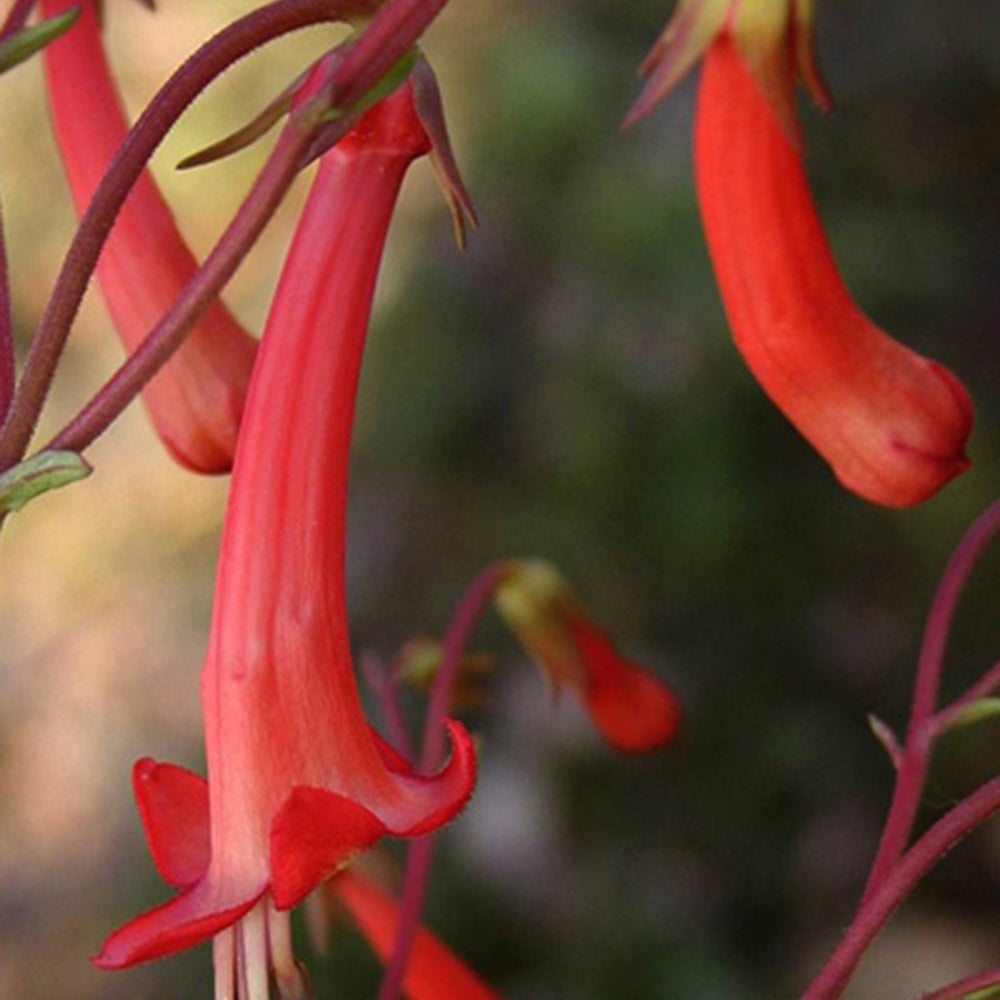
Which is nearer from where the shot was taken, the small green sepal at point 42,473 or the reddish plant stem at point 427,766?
the small green sepal at point 42,473

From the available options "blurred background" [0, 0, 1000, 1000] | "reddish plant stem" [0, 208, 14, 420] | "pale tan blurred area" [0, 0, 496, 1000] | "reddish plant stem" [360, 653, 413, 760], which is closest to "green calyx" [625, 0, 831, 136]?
"reddish plant stem" [0, 208, 14, 420]

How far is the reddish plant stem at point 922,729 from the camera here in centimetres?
92

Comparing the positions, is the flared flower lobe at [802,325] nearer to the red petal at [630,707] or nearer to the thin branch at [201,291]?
the thin branch at [201,291]

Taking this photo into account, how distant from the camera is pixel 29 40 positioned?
72cm

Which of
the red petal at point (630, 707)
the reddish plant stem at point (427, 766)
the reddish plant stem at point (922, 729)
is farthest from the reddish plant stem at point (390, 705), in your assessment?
the reddish plant stem at point (922, 729)

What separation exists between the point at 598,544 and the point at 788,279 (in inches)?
72.1

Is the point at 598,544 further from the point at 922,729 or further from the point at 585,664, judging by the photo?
the point at 922,729

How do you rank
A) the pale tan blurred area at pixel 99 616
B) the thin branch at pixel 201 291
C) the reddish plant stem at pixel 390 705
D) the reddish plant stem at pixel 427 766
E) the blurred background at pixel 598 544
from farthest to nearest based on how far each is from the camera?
1. the pale tan blurred area at pixel 99 616
2. the blurred background at pixel 598 544
3. the reddish plant stem at pixel 390 705
4. the reddish plant stem at pixel 427 766
5. the thin branch at pixel 201 291

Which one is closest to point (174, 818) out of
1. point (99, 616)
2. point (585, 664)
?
point (585, 664)

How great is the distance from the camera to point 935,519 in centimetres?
265

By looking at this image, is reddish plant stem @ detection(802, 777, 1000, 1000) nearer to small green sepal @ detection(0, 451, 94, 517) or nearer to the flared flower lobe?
the flared flower lobe

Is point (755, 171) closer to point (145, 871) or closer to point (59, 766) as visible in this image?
point (145, 871)

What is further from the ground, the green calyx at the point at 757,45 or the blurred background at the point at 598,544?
the green calyx at the point at 757,45

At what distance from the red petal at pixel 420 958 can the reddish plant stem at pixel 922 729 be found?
0.25m
